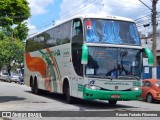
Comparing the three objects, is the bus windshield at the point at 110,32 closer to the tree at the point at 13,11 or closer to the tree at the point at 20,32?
the tree at the point at 13,11

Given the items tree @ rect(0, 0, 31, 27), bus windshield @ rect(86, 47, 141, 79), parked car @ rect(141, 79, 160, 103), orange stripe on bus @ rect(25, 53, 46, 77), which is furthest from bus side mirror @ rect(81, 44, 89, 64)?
orange stripe on bus @ rect(25, 53, 46, 77)

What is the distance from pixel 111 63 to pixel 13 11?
223 inches

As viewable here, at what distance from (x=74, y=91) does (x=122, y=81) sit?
2365 mm

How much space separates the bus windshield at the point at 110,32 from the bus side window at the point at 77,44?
0.48 metres

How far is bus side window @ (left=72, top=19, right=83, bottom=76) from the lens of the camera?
54.3ft

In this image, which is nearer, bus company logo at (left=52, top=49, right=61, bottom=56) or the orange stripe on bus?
bus company logo at (left=52, top=49, right=61, bottom=56)

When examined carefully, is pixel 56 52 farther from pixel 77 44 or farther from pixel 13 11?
pixel 77 44

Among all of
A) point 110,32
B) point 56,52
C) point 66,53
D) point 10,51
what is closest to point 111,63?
point 110,32

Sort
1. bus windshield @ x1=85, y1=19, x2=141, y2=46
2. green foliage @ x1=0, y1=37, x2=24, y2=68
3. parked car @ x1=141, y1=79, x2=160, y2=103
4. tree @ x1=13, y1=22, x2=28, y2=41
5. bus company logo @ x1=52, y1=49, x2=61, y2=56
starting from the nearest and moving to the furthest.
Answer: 1. bus windshield @ x1=85, y1=19, x2=141, y2=46
2. bus company logo @ x1=52, y1=49, x2=61, y2=56
3. parked car @ x1=141, y1=79, x2=160, y2=103
4. green foliage @ x1=0, y1=37, x2=24, y2=68
5. tree @ x1=13, y1=22, x2=28, y2=41

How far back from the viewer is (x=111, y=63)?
16031 millimetres

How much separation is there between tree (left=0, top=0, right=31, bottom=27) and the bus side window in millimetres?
2804

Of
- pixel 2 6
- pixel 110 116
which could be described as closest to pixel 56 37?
pixel 2 6

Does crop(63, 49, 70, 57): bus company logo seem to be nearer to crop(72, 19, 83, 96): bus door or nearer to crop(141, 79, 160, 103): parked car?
crop(72, 19, 83, 96): bus door

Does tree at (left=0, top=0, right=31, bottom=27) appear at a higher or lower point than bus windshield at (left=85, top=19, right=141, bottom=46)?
higher
